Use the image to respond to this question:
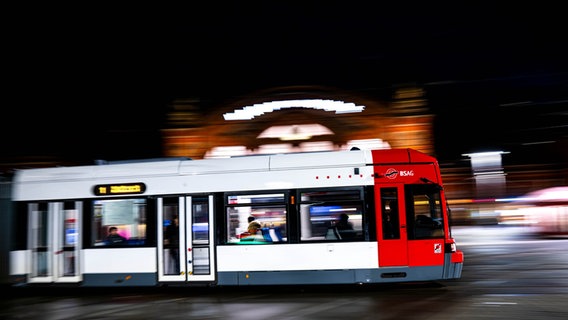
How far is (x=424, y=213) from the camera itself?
9.89 meters

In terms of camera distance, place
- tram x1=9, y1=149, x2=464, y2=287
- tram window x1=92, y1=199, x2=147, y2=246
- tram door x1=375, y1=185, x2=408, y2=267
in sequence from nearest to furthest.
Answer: tram door x1=375, y1=185, x2=408, y2=267, tram x1=9, y1=149, x2=464, y2=287, tram window x1=92, y1=199, x2=147, y2=246

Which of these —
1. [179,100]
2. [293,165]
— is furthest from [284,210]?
[179,100]

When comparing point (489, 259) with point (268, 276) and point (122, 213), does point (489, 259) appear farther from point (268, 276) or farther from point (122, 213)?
point (122, 213)

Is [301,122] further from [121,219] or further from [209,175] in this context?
[121,219]

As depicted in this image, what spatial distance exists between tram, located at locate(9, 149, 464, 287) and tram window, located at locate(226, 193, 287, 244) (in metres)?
0.02

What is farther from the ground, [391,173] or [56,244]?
[391,173]

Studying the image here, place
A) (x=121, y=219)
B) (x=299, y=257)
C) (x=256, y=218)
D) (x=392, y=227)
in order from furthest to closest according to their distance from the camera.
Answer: (x=121, y=219)
(x=256, y=218)
(x=299, y=257)
(x=392, y=227)

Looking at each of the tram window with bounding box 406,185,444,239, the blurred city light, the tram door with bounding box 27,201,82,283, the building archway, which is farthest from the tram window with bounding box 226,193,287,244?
the building archway

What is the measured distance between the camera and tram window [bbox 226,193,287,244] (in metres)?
10.2

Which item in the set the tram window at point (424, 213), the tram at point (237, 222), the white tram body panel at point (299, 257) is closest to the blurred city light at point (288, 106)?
the tram at point (237, 222)

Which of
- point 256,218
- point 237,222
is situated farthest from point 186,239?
point 256,218

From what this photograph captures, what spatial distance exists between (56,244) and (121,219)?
1490mm

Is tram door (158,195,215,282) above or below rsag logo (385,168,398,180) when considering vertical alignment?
below

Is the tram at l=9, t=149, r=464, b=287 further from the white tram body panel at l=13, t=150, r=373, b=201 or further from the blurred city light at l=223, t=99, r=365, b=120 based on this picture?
the blurred city light at l=223, t=99, r=365, b=120
